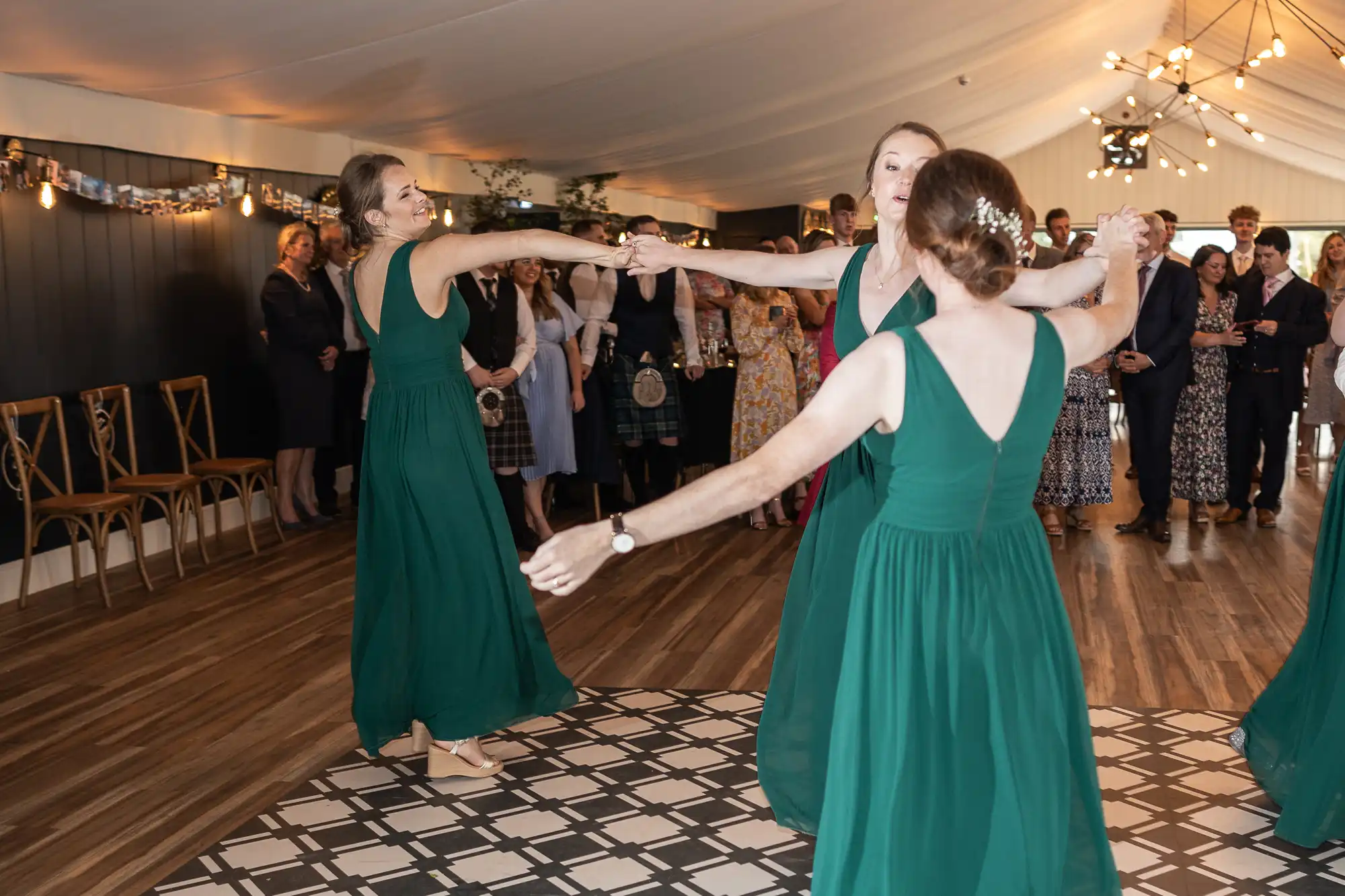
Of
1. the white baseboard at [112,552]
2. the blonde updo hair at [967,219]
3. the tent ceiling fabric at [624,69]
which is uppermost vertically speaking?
the tent ceiling fabric at [624,69]

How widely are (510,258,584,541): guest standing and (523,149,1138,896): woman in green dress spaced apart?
5.08 metres

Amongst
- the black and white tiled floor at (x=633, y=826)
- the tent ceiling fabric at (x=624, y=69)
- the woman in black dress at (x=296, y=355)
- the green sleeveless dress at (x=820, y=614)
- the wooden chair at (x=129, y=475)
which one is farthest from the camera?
the woman in black dress at (x=296, y=355)

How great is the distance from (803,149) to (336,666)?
9.85m

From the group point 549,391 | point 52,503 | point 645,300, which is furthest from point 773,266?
point 645,300

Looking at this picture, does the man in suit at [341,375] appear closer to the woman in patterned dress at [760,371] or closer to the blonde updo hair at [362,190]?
the woman in patterned dress at [760,371]

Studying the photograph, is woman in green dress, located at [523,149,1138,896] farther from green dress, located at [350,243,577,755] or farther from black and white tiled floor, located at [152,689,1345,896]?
green dress, located at [350,243,577,755]

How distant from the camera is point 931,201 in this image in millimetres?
1919

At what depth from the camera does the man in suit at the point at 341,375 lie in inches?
310

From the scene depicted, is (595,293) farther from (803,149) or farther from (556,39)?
(803,149)

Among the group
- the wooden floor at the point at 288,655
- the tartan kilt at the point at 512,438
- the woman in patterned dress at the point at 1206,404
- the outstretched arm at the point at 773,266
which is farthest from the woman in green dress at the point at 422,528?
the woman in patterned dress at the point at 1206,404

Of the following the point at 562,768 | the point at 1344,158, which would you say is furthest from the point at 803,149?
the point at 562,768

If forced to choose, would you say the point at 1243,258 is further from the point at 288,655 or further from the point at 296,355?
the point at 288,655

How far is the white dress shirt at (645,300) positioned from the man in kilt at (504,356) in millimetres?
566

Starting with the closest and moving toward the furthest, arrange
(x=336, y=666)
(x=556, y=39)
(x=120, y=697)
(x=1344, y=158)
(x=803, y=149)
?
(x=120, y=697) → (x=336, y=666) → (x=556, y=39) → (x=803, y=149) → (x=1344, y=158)
